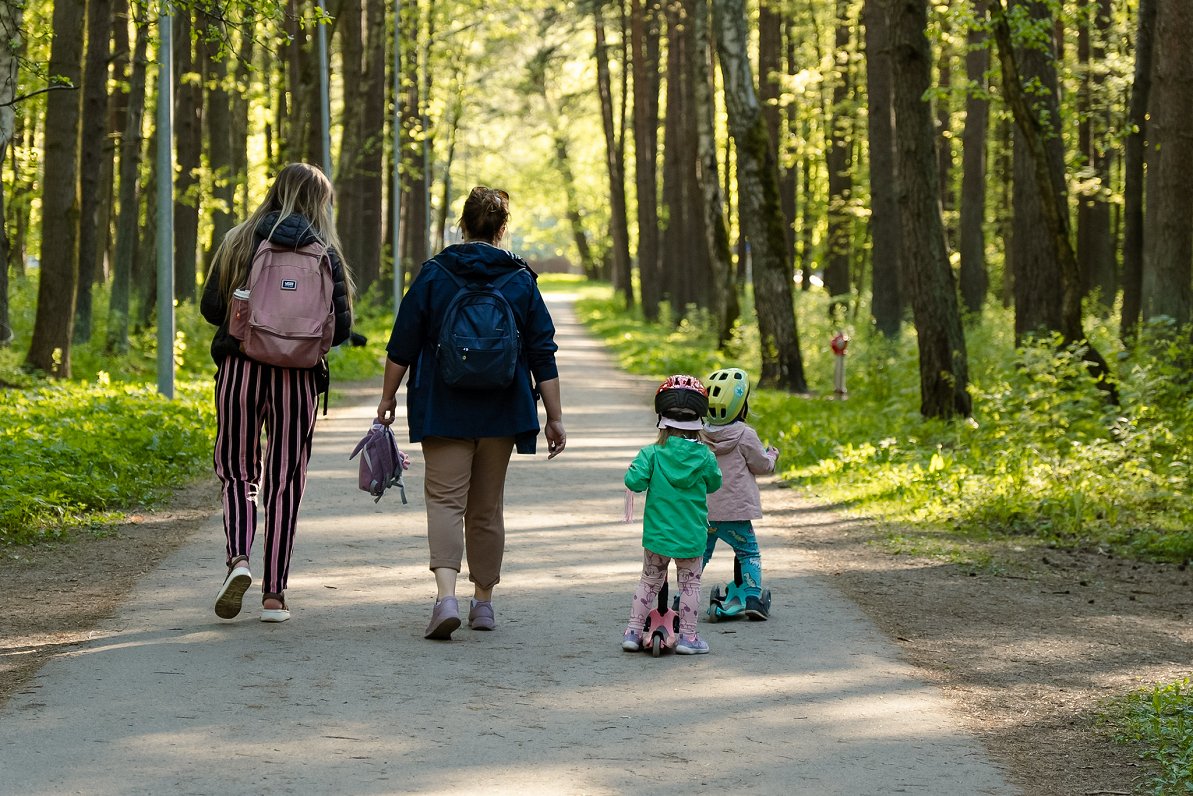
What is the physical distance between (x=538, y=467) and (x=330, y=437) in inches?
122

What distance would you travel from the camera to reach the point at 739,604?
7414 mm

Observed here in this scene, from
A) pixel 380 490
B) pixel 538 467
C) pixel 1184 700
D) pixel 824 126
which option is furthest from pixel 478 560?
pixel 824 126

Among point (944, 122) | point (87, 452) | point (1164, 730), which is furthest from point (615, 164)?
point (1164, 730)

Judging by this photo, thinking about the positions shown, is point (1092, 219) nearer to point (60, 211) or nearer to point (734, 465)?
point (60, 211)

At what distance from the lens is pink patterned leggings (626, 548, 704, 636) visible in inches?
262

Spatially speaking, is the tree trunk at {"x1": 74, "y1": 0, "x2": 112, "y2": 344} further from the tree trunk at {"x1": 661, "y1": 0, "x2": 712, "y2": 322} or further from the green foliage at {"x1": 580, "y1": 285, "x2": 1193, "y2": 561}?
the tree trunk at {"x1": 661, "y1": 0, "x2": 712, "y2": 322}

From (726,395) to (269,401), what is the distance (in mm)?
2118

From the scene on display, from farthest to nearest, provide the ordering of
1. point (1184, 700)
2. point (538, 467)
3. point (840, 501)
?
point (538, 467)
point (840, 501)
point (1184, 700)

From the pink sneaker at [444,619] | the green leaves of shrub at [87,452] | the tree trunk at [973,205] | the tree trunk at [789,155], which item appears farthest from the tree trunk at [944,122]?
the pink sneaker at [444,619]

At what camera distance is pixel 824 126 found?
38188 millimetres

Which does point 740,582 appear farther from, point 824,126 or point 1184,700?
point 824,126

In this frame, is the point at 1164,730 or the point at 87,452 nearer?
the point at 1164,730

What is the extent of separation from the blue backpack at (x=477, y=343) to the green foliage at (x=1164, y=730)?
2870 mm

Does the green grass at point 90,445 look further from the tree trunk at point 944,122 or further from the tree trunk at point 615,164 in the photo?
the tree trunk at point 615,164
